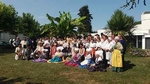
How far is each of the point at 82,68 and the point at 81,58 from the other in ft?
5.44

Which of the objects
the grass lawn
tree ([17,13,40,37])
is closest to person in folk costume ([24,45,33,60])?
the grass lawn

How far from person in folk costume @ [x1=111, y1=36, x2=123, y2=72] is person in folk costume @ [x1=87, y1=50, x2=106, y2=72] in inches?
21.6

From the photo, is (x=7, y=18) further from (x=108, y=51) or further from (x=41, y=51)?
(x=108, y=51)

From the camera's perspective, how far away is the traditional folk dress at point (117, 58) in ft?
36.9

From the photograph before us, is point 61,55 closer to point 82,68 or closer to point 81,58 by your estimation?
point 81,58

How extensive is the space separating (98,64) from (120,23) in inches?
1098

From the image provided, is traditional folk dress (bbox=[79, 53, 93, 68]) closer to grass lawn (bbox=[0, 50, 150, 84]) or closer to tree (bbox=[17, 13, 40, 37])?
grass lawn (bbox=[0, 50, 150, 84])

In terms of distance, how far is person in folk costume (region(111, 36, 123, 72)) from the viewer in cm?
1124

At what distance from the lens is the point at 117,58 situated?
37.5ft

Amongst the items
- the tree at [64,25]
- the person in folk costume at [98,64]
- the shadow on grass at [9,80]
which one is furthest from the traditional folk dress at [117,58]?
the tree at [64,25]

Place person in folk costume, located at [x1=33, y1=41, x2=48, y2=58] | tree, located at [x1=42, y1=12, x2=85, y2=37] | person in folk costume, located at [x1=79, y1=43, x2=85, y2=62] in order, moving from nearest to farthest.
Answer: person in folk costume, located at [x1=79, y1=43, x2=85, y2=62], person in folk costume, located at [x1=33, y1=41, x2=48, y2=58], tree, located at [x1=42, y1=12, x2=85, y2=37]

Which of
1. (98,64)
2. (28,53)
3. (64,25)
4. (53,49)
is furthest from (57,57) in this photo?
(64,25)

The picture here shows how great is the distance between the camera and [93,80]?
9.35 meters

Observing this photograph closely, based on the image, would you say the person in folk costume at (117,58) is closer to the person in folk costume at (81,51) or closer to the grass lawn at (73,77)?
the grass lawn at (73,77)
